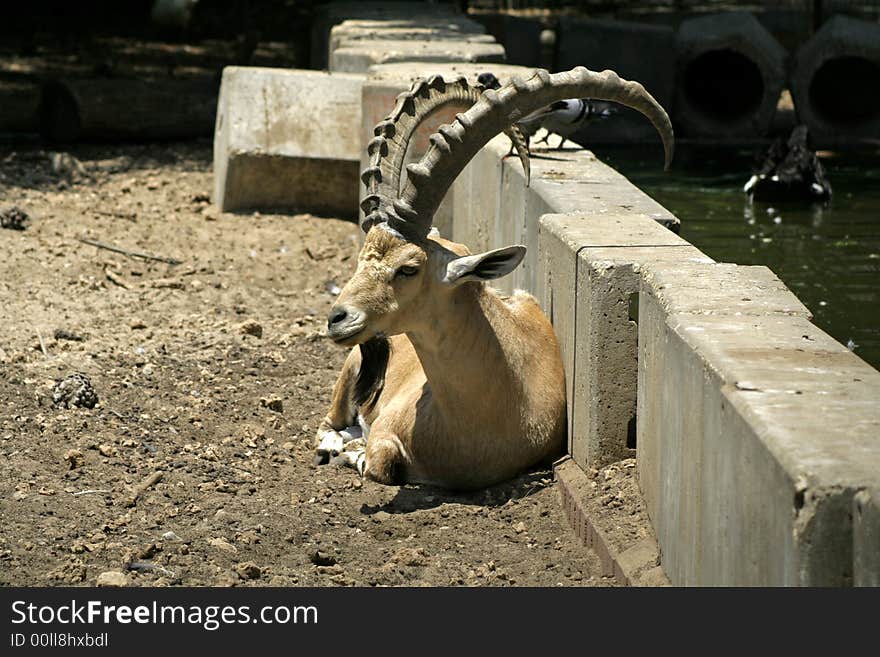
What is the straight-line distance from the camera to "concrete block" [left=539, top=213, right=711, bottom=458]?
544cm

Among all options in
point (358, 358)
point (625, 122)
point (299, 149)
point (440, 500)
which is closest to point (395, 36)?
point (299, 149)

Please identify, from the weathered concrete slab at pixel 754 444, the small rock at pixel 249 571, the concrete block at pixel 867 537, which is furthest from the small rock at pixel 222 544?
the concrete block at pixel 867 537

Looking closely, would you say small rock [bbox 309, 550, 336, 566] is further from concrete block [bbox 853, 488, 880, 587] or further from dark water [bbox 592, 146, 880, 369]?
dark water [bbox 592, 146, 880, 369]

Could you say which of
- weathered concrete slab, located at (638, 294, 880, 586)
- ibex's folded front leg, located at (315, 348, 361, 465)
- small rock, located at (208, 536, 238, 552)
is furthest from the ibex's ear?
ibex's folded front leg, located at (315, 348, 361, 465)

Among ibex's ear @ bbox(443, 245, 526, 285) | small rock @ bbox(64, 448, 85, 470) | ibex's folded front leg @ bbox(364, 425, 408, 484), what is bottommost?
small rock @ bbox(64, 448, 85, 470)

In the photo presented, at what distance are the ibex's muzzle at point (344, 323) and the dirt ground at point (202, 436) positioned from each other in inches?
31.9

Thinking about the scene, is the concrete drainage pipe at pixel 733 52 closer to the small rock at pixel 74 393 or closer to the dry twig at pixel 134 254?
the dry twig at pixel 134 254

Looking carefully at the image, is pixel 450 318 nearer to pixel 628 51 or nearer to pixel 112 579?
pixel 112 579

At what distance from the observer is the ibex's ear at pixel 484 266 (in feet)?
18.3

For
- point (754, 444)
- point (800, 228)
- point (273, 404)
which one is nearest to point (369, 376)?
point (273, 404)

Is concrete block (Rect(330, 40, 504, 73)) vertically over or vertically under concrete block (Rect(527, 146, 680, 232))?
over

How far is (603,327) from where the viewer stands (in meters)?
5.48

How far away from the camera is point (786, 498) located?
10.9 feet
